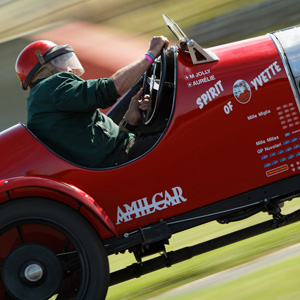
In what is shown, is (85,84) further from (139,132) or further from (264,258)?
(264,258)

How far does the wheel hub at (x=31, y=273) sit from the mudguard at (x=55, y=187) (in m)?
0.36

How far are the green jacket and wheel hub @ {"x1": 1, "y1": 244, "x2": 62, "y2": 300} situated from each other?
609mm

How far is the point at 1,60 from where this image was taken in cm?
1334

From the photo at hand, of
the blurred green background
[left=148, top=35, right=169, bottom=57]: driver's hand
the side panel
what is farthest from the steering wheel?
the blurred green background

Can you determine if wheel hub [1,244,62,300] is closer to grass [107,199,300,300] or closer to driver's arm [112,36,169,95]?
grass [107,199,300,300]

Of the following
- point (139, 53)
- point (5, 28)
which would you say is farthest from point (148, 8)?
point (139, 53)

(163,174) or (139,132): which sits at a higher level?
(139,132)

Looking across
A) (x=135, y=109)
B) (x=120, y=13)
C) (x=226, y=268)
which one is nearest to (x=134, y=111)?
(x=135, y=109)

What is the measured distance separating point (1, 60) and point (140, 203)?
1051cm

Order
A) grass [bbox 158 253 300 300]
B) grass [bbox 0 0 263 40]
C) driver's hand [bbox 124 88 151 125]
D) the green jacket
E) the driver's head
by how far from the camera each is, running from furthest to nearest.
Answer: grass [bbox 0 0 263 40], driver's hand [bbox 124 88 151 125], the driver's head, the green jacket, grass [bbox 158 253 300 300]

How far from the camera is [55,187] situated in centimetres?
336

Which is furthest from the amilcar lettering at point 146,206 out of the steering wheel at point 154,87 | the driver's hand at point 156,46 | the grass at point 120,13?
the grass at point 120,13

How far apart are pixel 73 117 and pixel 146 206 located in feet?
2.33

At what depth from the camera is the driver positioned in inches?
142
